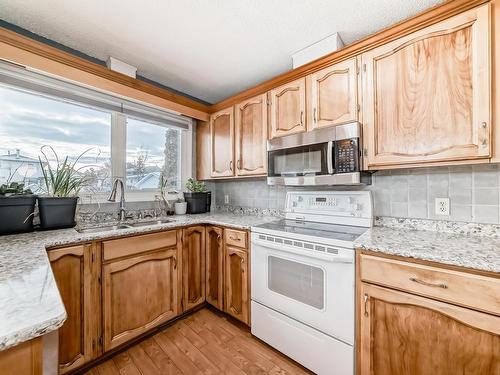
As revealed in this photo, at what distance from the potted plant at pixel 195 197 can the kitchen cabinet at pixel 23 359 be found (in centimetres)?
202

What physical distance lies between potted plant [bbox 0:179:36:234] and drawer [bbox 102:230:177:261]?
54 centimetres

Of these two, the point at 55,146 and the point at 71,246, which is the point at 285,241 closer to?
the point at 71,246

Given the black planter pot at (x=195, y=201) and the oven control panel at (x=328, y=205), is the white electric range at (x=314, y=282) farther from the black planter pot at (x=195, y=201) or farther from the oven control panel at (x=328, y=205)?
the black planter pot at (x=195, y=201)

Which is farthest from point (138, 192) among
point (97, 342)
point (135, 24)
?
point (135, 24)

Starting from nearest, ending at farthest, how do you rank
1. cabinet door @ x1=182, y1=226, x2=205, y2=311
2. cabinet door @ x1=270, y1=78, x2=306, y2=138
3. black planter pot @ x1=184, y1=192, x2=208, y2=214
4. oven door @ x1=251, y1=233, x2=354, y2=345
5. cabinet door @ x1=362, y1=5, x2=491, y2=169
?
cabinet door @ x1=362, y1=5, x2=491, y2=169
oven door @ x1=251, y1=233, x2=354, y2=345
cabinet door @ x1=270, y1=78, x2=306, y2=138
cabinet door @ x1=182, y1=226, x2=205, y2=311
black planter pot @ x1=184, y1=192, x2=208, y2=214

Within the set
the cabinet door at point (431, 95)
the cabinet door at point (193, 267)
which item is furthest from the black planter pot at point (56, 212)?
the cabinet door at point (431, 95)

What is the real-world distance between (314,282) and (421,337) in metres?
0.57

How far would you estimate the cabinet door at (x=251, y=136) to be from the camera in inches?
85.0

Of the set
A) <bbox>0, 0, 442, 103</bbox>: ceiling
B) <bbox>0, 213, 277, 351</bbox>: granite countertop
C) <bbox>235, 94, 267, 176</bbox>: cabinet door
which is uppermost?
<bbox>0, 0, 442, 103</bbox>: ceiling

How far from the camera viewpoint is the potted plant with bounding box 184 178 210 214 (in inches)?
102

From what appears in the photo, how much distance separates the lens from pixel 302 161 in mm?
1848

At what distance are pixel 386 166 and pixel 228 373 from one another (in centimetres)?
173

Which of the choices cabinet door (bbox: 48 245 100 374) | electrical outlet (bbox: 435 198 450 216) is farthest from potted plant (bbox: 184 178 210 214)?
electrical outlet (bbox: 435 198 450 216)

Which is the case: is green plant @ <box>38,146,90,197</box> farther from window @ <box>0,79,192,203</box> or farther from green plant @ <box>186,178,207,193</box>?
green plant @ <box>186,178,207,193</box>
